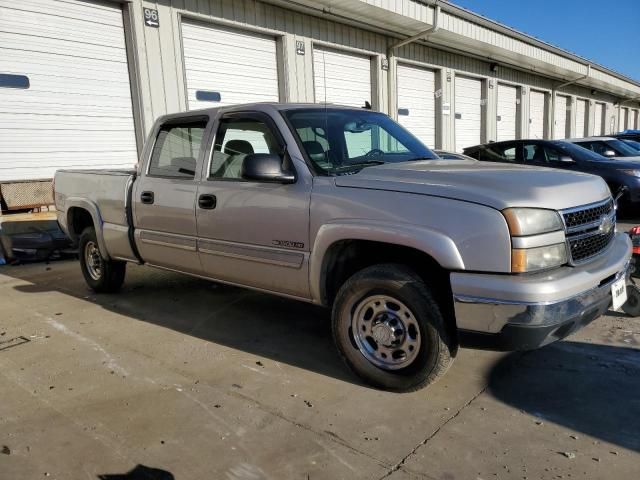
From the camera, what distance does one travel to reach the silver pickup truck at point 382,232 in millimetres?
2758

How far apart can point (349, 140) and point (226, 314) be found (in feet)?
6.75

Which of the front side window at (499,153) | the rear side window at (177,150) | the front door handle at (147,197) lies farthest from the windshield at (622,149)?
the front door handle at (147,197)

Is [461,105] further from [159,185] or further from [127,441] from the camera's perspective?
[127,441]

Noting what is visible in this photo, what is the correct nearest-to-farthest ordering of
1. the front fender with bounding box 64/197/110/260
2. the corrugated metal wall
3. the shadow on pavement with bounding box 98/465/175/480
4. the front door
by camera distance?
the shadow on pavement with bounding box 98/465/175/480, the front door, the front fender with bounding box 64/197/110/260, the corrugated metal wall

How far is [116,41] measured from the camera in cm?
930

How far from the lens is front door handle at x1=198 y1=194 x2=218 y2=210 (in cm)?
404

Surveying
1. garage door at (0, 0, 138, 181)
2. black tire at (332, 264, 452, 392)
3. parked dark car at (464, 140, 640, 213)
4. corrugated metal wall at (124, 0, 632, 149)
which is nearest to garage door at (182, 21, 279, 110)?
corrugated metal wall at (124, 0, 632, 149)

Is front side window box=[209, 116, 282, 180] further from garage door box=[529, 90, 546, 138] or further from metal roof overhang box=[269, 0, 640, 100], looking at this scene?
garage door box=[529, 90, 546, 138]

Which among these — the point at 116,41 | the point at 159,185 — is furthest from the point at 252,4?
the point at 159,185

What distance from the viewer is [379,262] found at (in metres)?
3.38

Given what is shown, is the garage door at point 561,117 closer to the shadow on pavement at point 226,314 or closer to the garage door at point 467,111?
the garage door at point 467,111

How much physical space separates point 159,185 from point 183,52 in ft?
21.0

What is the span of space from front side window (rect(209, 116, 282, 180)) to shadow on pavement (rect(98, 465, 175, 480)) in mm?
2150

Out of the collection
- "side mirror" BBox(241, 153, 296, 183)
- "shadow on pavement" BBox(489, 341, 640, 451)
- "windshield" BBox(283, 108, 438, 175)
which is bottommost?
"shadow on pavement" BBox(489, 341, 640, 451)
